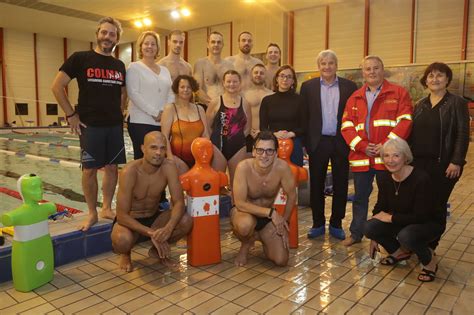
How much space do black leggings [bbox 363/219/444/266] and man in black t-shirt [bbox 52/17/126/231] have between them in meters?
2.59

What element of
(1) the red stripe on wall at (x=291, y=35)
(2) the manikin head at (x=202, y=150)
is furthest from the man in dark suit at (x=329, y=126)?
(1) the red stripe on wall at (x=291, y=35)

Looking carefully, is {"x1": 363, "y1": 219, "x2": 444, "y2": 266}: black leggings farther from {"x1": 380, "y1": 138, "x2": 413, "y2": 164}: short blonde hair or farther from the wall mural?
the wall mural

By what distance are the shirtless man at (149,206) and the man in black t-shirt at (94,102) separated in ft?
1.94

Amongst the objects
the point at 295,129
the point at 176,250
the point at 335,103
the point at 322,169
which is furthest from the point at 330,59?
the point at 176,250

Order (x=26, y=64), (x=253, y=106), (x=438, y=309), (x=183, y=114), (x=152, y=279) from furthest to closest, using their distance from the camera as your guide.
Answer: (x=26, y=64)
(x=253, y=106)
(x=183, y=114)
(x=152, y=279)
(x=438, y=309)

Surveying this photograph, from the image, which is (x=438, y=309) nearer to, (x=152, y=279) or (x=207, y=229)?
(x=207, y=229)

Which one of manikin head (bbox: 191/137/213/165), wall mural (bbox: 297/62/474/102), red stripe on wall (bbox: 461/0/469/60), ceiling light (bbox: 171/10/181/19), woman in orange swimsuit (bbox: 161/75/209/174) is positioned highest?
ceiling light (bbox: 171/10/181/19)

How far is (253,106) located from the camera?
4.62 m

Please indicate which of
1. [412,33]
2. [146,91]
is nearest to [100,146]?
[146,91]

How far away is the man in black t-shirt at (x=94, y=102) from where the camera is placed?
145 inches

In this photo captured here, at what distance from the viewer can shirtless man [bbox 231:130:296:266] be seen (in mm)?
3363

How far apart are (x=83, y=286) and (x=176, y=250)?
1.06 m

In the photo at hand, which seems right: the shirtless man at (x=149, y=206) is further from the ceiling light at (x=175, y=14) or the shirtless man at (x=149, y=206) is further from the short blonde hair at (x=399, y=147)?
the ceiling light at (x=175, y=14)

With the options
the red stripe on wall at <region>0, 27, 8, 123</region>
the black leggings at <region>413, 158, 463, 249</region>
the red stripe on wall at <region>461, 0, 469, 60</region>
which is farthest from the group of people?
the red stripe on wall at <region>0, 27, 8, 123</region>
